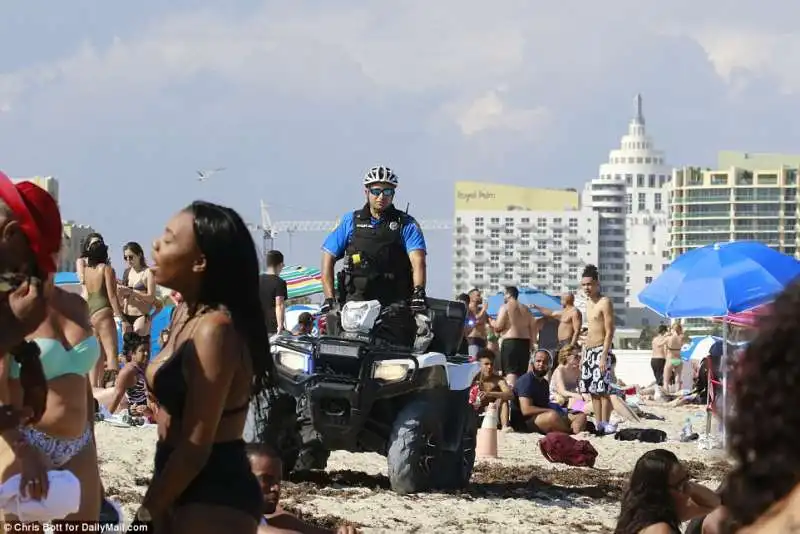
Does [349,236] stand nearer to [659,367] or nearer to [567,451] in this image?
[567,451]

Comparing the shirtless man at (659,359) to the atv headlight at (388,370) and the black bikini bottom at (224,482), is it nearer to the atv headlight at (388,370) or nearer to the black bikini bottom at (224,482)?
the atv headlight at (388,370)

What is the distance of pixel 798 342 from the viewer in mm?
2881

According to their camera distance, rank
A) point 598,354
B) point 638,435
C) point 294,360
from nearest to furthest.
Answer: point 294,360
point 638,435
point 598,354

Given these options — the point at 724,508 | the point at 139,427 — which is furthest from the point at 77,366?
the point at 139,427

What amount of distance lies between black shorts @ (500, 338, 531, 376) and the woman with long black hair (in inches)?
562

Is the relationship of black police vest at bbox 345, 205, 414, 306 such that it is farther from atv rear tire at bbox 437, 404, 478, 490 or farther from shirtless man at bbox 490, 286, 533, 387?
shirtless man at bbox 490, 286, 533, 387

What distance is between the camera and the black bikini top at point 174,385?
4258mm

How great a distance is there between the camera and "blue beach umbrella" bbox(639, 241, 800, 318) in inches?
604

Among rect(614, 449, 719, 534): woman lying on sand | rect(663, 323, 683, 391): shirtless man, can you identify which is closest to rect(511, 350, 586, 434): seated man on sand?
rect(614, 449, 719, 534): woman lying on sand

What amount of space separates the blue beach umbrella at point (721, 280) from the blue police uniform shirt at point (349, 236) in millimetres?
5553

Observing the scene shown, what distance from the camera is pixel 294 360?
10.2 meters

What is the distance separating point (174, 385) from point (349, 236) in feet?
21.0

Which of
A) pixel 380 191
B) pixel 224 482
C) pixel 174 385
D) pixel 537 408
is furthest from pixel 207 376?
pixel 537 408

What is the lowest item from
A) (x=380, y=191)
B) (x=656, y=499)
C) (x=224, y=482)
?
(x=656, y=499)
